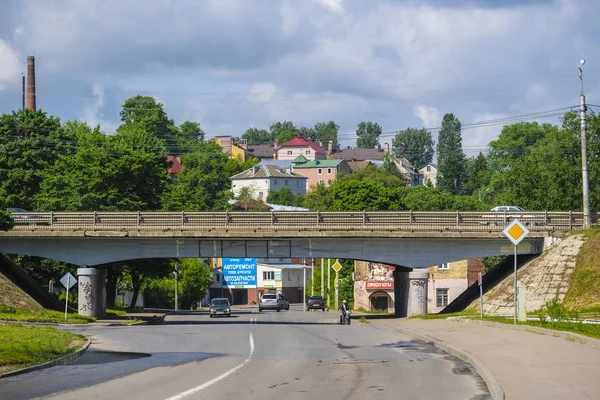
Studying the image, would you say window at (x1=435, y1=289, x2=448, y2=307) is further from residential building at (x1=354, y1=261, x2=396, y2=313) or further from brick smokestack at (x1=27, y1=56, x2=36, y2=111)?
brick smokestack at (x1=27, y1=56, x2=36, y2=111)

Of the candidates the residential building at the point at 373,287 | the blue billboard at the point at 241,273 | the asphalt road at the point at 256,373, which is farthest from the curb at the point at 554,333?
the blue billboard at the point at 241,273

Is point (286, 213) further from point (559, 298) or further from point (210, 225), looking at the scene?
point (559, 298)

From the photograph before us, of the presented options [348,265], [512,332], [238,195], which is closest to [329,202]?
[238,195]

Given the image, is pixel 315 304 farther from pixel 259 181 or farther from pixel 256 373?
pixel 259 181

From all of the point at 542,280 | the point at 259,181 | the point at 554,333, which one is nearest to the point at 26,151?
the point at 542,280

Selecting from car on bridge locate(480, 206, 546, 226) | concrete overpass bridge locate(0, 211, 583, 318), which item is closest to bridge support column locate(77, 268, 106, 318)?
concrete overpass bridge locate(0, 211, 583, 318)

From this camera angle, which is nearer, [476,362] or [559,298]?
[476,362]

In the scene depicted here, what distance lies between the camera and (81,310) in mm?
54188

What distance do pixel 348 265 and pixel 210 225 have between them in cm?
4276

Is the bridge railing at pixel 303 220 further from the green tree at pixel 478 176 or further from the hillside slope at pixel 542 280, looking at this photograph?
the green tree at pixel 478 176

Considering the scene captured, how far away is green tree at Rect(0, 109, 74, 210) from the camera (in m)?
84.0

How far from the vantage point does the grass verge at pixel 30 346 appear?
2197 cm

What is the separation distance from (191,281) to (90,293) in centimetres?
5429

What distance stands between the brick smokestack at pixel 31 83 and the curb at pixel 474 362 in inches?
3533
